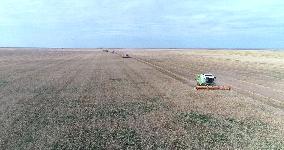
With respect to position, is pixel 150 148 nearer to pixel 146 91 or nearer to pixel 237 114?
pixel 237 114

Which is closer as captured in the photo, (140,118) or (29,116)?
(140,118)

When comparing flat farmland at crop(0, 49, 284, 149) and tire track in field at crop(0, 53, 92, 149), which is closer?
flat farmland at crop(0, 49, 284, 149)

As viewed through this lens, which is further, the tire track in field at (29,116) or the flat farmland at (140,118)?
the tire track in field at (29,116)

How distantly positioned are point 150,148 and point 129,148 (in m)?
0.73

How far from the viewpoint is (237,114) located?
22.2 m

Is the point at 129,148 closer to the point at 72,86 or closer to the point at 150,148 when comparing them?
the point at 150,148

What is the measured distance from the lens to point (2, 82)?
39125mm

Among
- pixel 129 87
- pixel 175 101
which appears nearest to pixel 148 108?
pixel 175 101

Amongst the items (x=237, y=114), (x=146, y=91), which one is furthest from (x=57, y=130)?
(x=146, y=91)

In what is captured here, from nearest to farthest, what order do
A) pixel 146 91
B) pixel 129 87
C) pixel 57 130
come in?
pixel 57 130, pixel 146 91, pixel 129 87

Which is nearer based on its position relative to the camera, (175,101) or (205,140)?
(205,140)

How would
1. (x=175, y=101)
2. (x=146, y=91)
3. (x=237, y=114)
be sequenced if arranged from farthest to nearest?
1. (x=146, y=91)
2. (x=175, y=101)
3. (x=237, y=114)

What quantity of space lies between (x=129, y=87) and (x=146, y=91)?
3094 millimetres

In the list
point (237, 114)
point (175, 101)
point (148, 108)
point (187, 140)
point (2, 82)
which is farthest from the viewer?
point (2, 82)
